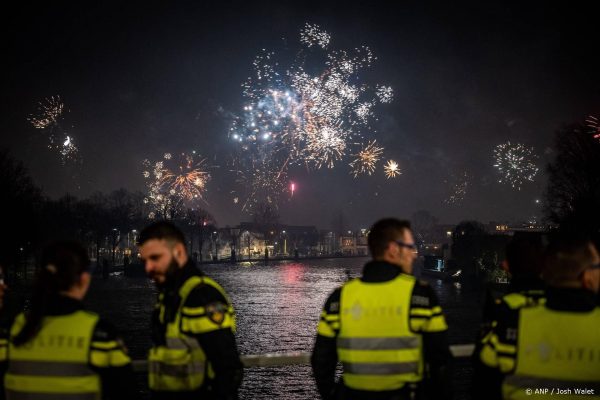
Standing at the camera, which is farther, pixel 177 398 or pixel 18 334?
pixel 177 398

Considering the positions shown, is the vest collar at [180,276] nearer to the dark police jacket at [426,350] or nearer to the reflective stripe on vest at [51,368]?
the reflective stripe on vest at [51,368]

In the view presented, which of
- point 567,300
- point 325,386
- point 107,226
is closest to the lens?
point 567,300

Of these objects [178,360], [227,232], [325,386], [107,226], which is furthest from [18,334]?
[227,232]

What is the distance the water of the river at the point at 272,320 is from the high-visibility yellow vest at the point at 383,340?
245 inches

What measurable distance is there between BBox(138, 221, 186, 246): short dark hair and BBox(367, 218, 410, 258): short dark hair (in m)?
1.32

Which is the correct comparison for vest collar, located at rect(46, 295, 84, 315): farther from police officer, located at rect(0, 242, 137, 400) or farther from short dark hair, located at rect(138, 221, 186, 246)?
short dark hair, located at rect(138, 221, 186, 246)

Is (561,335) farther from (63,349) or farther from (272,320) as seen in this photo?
(272,320)

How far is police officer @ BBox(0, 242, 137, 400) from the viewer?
11.5 feet

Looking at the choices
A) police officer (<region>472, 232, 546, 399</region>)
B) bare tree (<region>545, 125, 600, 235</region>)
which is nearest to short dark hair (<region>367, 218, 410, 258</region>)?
police officer (<region>472, 232, 546, 399</region>)

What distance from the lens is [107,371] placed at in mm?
3543

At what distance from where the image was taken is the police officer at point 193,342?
3.80 m

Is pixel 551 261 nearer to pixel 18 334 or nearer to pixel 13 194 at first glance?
pixel 18 334

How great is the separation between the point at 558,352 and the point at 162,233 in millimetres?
2610

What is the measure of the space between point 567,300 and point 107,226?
2699 inches
